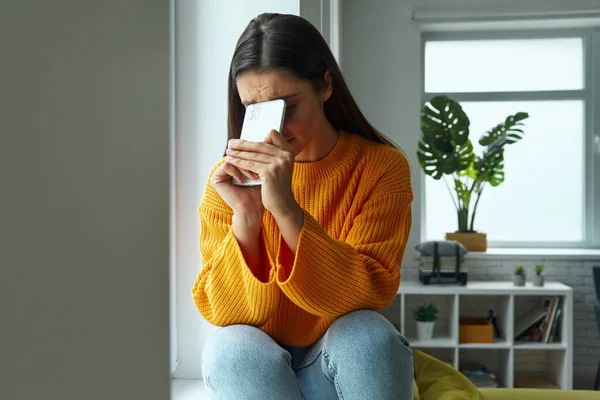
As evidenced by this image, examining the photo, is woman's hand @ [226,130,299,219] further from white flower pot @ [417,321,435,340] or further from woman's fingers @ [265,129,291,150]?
white flower pot @ [417,321,435,340]

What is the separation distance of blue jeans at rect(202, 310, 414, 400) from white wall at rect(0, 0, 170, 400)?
0.90m

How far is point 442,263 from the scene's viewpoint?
12.2 ft

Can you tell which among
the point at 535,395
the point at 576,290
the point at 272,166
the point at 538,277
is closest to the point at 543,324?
the point at 538,277

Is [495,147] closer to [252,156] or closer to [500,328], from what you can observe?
[500,328]

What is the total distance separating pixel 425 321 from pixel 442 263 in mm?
328

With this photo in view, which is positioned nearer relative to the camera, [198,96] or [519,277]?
[198,96]

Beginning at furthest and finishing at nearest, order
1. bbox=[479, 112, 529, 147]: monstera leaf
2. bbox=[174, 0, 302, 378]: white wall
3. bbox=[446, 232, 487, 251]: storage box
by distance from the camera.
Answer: bbox=[446, 232, 487, 251]: storage box → bbox=[479, 112, 529, 147]: monstera leaf → bbox=[174, 0, 302, 378]: white wall

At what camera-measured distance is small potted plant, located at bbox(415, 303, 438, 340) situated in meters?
3.70

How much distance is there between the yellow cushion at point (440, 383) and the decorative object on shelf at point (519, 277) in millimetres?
1480

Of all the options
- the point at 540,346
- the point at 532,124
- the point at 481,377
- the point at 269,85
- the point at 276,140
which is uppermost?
the point at 532,124

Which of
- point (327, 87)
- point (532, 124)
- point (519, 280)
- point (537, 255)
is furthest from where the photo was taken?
point (532, 124)

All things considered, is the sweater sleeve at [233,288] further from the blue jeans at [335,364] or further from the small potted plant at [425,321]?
the small potted plant at [425,321]

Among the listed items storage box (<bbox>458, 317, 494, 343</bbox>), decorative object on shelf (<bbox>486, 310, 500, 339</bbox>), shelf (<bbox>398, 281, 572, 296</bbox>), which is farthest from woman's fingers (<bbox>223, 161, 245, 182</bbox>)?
decorative object on shelf (<bbox>486, 310, 500, 339</bbox>)

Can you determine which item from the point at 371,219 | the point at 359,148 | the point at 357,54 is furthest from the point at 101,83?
the point at 357,54
